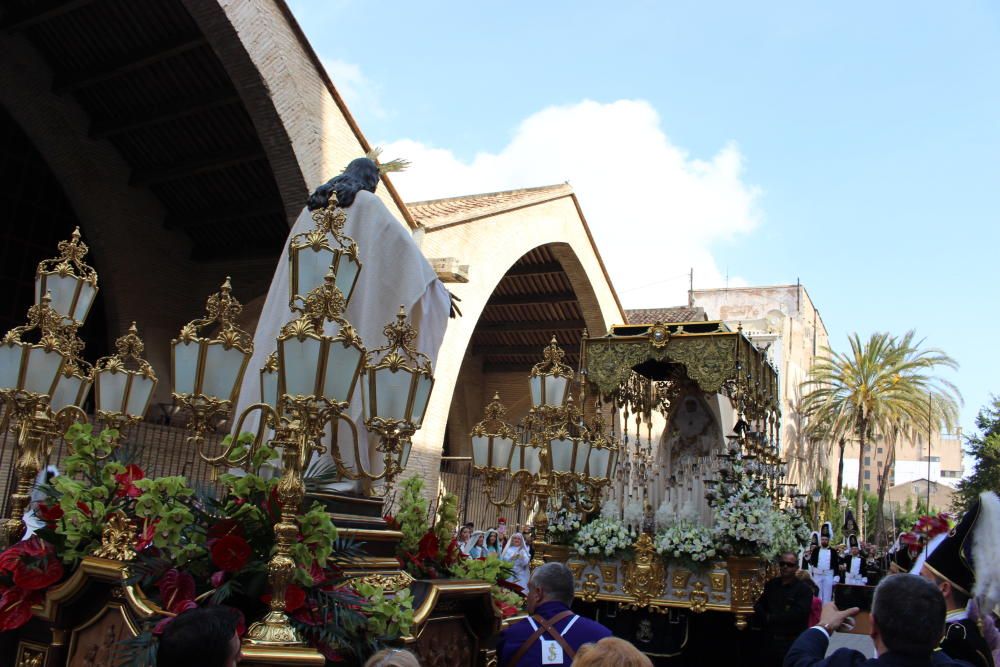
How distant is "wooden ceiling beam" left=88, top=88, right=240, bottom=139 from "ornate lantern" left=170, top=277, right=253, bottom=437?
10.6m

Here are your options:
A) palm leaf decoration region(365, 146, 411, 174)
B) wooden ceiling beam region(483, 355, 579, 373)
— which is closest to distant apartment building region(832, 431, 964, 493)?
wooden ceiling beam region(483, 355, 579, 373)

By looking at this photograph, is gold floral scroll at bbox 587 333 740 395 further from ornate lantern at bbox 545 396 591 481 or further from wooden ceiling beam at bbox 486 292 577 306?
wooden ceiling beam at bbox 486 292 577 306

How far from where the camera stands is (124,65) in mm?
13992

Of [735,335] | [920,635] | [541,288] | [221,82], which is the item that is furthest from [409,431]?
[541,288]

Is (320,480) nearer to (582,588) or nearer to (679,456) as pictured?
(582,588)

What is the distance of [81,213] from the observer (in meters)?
15.6

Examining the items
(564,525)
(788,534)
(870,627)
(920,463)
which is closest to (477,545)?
(564,525)

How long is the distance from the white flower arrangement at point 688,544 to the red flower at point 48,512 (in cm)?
677

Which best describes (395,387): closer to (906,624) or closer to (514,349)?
(906,624)

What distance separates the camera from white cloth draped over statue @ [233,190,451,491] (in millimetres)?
4609

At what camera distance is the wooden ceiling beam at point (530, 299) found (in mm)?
22094

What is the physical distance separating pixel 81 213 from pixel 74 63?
8.41 ft

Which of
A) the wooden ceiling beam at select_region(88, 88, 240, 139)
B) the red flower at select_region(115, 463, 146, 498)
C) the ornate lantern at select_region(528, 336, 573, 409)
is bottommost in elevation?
the red flower at select_region(115, 463, 146, 498)

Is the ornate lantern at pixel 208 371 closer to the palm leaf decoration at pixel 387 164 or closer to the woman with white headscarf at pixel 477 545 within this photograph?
the palm leaf decoration at pixel 387 164
